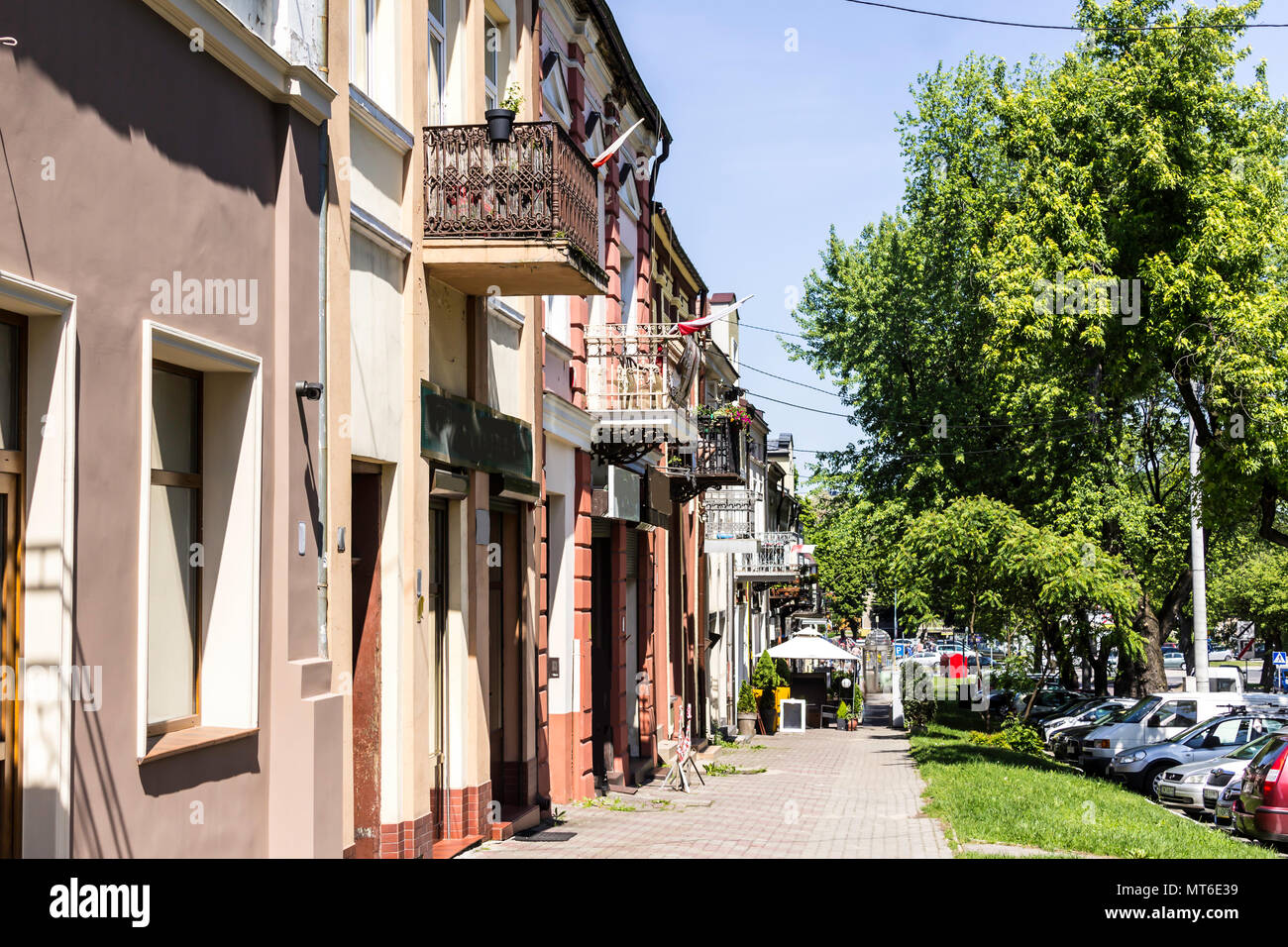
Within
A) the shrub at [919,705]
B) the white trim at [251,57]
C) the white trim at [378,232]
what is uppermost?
the white trim at [251,57]

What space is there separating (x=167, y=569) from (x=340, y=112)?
147 inches

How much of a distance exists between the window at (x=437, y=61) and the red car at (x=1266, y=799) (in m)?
11.2

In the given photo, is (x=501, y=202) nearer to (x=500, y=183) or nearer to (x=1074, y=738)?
(x=500, y=183)

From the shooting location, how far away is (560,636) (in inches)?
680

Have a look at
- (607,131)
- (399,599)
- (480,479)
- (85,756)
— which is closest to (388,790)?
(399,599)

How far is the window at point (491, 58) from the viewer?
47.4 feet

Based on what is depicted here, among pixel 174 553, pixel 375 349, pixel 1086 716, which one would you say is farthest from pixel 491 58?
pixel 1086 716

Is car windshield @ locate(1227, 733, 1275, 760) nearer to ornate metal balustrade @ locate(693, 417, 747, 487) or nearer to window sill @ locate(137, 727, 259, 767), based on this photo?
ornate metal balustrade @ locate(693, 417, 747, 487)

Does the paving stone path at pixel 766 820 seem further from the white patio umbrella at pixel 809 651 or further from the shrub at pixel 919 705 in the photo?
the white patio umbrella at pixel 809 651

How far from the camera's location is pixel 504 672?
14570mm

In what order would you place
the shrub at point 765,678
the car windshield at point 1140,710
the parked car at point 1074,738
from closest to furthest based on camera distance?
1. the car windshield at point 1140,710
2. the parked car at point 1074,738
3. the shrub at point 765,678

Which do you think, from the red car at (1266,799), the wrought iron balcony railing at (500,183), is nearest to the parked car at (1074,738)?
the red car at (1266,799)

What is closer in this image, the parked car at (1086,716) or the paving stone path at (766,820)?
the paving stone path at (766,820)

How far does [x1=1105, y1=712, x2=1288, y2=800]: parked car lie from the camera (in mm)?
22469
